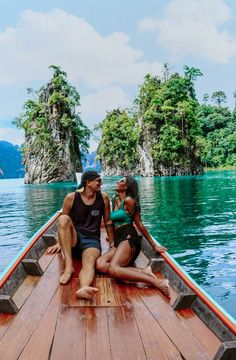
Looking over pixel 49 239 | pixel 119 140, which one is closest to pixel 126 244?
pixel 49 239

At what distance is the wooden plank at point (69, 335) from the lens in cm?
268

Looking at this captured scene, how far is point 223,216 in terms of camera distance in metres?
14.1

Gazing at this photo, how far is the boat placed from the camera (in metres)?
2.70

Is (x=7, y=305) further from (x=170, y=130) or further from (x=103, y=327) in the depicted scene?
(x=170, y=130)

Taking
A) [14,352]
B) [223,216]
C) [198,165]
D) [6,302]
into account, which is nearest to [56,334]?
[14,352]

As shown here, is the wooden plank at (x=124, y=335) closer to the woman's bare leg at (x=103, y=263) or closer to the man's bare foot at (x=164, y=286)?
the man's bare foot at (x=164, y=286)

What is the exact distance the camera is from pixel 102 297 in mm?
3803

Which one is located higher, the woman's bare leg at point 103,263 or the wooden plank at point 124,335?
the woman's bare leg at point 103,263

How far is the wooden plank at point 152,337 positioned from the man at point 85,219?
1221 mm

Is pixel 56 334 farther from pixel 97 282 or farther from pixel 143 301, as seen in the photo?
pixel 97 282

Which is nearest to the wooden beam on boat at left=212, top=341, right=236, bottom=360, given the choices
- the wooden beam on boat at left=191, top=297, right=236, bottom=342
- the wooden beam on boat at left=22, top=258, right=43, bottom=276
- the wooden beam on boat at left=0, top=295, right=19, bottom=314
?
the wooden beam on boat at left=191, top=297, right=236, bottom=342

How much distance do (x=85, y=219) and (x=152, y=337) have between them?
2.30 m

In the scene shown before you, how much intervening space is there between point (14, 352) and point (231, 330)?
1519mm

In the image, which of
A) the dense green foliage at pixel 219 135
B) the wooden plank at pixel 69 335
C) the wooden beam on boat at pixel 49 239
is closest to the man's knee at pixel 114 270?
the wooden plank at pixel 69 335
